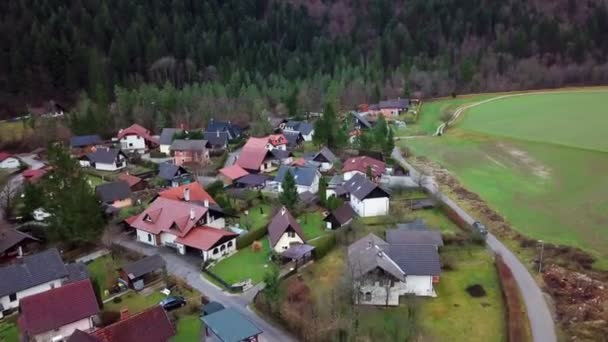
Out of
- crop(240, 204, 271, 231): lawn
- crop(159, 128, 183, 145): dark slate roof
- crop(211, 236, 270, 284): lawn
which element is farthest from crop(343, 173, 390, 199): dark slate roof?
crop(159, 128, 183, 145): dark slate roof

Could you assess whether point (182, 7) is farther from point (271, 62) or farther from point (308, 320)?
point (308, 320)

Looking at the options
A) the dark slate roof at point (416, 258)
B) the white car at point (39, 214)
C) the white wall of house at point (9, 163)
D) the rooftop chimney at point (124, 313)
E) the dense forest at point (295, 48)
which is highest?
the dense forest at point (295, 48)

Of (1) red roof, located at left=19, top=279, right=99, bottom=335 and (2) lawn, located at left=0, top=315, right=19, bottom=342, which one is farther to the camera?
(2) lawn, located at left=0, top=315, right=19, bottom=342

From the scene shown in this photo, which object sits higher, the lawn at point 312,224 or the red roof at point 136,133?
the red roof at point 136,133

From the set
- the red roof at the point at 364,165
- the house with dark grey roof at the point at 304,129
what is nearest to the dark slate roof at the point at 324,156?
the red roof at the point at 364,165

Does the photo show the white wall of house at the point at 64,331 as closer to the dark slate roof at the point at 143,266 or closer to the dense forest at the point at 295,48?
the dark slate roof at the point at 143,266

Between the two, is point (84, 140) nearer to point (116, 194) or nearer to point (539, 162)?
point (116, 194)

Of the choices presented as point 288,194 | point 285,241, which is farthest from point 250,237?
point 288,194

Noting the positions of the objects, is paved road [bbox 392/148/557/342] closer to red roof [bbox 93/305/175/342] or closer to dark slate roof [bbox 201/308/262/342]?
dark slate roof [bbox 201/308/262/342]
